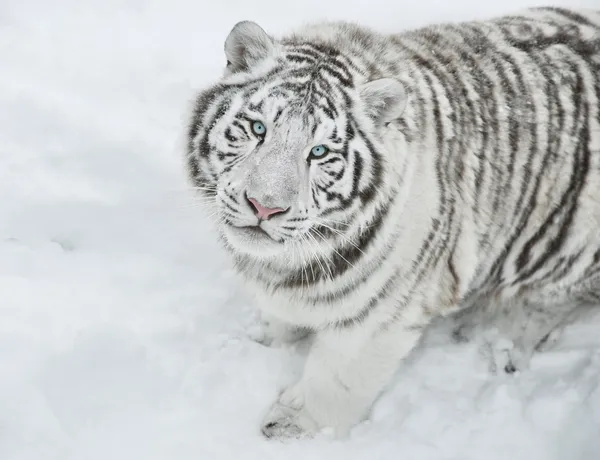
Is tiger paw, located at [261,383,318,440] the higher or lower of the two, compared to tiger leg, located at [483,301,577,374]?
lower

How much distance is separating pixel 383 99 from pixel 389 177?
0.70 ft

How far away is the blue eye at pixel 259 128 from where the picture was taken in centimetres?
168

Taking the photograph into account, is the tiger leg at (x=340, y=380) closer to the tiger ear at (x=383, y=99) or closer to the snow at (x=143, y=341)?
the snow at (x=143, y=341)

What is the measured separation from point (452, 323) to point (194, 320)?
1013 millimetres

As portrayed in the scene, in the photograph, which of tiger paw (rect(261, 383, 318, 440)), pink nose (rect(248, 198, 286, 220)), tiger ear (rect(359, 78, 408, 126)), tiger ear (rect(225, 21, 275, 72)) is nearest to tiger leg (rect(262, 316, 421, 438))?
tiger paw (rect(261, 383, 318, 440))

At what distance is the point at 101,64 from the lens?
3176mm

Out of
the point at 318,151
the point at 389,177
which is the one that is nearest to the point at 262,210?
the point at 318,151

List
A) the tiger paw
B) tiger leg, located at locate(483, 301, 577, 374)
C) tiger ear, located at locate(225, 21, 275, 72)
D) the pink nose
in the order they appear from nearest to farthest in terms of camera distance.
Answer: the pink nose < tiger ear, located at locate(225, 21, 275, 72) < the tiger paw < tiger leg, located at locate(483, 301, 577, 374)

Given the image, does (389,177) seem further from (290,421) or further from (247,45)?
(290,421)

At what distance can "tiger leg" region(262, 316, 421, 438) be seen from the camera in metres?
2.08

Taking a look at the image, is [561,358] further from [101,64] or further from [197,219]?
[101,64]

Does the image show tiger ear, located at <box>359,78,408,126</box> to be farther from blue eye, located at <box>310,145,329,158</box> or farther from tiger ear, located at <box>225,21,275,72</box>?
tiger ear, located at <box>225,21,275,72</box>

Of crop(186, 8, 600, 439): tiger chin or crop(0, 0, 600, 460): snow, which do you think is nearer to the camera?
crop(186, 8, 600, 439): tiger chin

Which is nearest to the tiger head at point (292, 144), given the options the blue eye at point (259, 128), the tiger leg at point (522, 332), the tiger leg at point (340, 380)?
the blue eye at point (259, 128)
